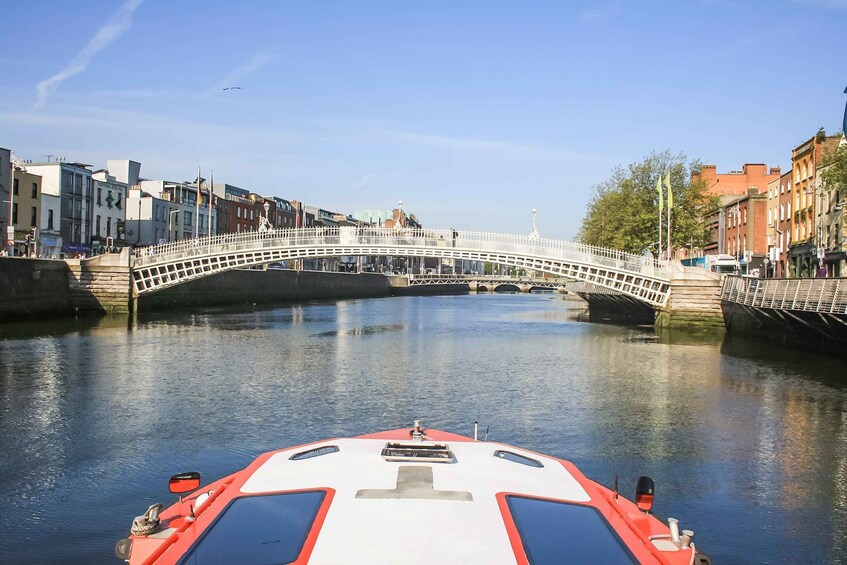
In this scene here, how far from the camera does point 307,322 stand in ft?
157

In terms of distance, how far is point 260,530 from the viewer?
4.19 m

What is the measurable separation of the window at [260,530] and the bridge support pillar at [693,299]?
42003 millimetres

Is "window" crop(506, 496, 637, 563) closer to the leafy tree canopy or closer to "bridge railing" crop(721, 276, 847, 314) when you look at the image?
"bridge railing" crop(721, 276, 847, 314)

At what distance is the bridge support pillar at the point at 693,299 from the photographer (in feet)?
143

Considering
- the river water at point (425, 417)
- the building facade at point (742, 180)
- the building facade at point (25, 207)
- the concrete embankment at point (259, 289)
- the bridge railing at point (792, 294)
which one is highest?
the building facade at point (742, 180)

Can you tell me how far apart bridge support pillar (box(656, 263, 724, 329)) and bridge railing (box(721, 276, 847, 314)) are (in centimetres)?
325

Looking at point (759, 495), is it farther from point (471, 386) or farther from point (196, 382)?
point (196, 382)

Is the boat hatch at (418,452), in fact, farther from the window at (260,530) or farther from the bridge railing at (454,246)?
the bridge railing at (454,246)

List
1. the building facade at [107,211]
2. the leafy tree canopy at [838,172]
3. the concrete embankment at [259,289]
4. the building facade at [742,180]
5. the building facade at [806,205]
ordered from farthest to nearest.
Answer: the building facade at [742,180] → the building facade at [107,211] → the concrete embankment at [259,289] → the building facade at [806,205] → the leafy tree canopy at [838,172]

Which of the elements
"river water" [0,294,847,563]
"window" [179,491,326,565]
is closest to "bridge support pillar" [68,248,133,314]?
"river water" [0,294,847,563]

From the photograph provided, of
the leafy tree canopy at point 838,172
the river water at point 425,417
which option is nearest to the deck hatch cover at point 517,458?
the river water at point 425,417

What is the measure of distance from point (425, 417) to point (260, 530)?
506 inches

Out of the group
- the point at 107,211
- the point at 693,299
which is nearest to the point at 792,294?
the point at 693,299

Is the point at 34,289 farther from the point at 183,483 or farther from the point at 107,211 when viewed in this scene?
the point at 183,483
